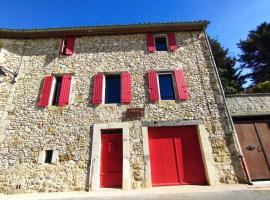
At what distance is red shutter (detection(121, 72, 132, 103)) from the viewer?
7588 millimetres

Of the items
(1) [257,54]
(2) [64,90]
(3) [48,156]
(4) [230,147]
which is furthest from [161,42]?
(1) [257,54]

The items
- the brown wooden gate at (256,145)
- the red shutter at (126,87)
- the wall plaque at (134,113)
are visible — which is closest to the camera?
the brown wooden gate at (256,145)

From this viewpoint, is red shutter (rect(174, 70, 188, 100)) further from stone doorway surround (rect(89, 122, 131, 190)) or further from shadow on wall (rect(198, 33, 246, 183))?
stone doorway surround (rect(89, 122, 131, 190))

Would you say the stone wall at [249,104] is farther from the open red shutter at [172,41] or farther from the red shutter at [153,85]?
the open red shutter at [172,41]

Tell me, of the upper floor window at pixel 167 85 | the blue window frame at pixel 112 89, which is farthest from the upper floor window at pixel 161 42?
the blue window frame at pixel 112 89

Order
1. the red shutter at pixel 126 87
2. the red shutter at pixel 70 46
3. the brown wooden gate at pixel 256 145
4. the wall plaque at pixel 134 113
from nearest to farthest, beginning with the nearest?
the brown wooden gate at pixel 256 145, the wall plaque at pixel 134 113, the red shutter at pixel 126 87, the red shutter at pixel 70 46

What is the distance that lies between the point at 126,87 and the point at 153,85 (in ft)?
3.64

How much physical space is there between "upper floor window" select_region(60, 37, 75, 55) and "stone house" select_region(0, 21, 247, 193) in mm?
48

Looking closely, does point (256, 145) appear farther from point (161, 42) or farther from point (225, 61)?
point (225, 61)

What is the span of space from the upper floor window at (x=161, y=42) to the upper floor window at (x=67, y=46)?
3632 mm

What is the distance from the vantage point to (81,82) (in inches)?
319

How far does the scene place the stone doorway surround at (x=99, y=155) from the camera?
6228mm

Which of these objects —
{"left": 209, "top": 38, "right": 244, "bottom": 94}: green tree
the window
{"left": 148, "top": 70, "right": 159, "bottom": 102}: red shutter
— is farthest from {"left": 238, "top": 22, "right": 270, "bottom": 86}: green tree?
the window

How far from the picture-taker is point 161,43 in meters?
9.48
